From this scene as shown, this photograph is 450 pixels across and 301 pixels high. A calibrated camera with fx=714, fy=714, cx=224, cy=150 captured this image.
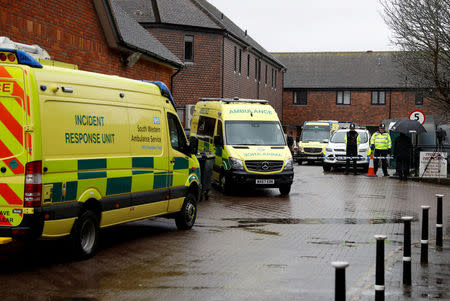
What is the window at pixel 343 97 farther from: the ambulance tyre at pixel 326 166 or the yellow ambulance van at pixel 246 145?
the yellow ambulance van at pixel 246 145

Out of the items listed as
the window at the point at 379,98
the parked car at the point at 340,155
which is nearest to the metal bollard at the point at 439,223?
the parked car at the point at 340,155

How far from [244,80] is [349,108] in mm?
23851

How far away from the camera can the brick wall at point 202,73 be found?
3947cm

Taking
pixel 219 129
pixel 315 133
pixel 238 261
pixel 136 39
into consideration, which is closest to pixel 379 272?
pixel 238 261

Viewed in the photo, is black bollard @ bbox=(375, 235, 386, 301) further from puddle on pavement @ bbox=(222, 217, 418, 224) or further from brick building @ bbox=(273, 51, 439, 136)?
brick building @ bbox=(273, 51, 439, 136)

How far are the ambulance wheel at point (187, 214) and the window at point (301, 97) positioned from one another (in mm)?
56491

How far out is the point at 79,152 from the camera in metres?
9.08

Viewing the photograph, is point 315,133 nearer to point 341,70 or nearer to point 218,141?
point 218,141

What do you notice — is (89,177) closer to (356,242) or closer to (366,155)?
(356,242)

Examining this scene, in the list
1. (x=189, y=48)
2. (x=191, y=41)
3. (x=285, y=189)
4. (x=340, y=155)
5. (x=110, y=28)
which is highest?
(x=191, y=41)

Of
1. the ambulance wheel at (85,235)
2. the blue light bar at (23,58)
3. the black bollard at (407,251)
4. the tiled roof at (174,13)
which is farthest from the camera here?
the tiled roof at (174,13)

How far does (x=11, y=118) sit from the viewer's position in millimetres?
8320

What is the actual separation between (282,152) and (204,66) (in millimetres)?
21177

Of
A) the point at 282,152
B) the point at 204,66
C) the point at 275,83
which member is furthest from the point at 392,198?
the point at 275,83
